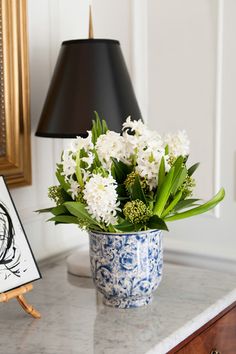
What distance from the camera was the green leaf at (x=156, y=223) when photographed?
41.2 inches

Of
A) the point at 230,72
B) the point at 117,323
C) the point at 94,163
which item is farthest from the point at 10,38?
the point at 117,323

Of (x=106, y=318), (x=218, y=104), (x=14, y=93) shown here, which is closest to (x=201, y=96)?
(x=218, y=104)

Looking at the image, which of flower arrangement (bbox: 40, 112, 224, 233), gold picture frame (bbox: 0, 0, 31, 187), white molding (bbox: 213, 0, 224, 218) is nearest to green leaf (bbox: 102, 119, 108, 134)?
flower arrangement (bbox: 40, 112, 224, 233)

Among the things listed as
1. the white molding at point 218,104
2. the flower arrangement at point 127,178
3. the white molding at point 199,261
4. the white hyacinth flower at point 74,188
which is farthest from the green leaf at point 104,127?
the white molding at point 199,261

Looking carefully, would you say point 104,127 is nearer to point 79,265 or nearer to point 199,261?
point 79,265

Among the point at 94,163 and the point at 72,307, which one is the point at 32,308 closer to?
the point at 72,307

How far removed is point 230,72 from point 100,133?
0.51 metres

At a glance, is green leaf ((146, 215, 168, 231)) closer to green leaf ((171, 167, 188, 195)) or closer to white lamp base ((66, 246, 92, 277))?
green leaf ((171, 167, 188, 195))

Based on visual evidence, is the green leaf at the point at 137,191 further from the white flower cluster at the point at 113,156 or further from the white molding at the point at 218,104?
the white molding at the point at 218,104

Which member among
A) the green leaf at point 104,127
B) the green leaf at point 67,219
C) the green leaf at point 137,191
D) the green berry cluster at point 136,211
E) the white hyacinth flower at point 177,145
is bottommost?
the green leaf at point 67,219

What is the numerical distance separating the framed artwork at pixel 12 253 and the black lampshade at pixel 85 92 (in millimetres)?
237

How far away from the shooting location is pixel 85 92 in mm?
1293

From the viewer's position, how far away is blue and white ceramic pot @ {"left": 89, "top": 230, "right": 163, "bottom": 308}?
3.59 ft

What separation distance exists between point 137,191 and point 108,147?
0.09m
